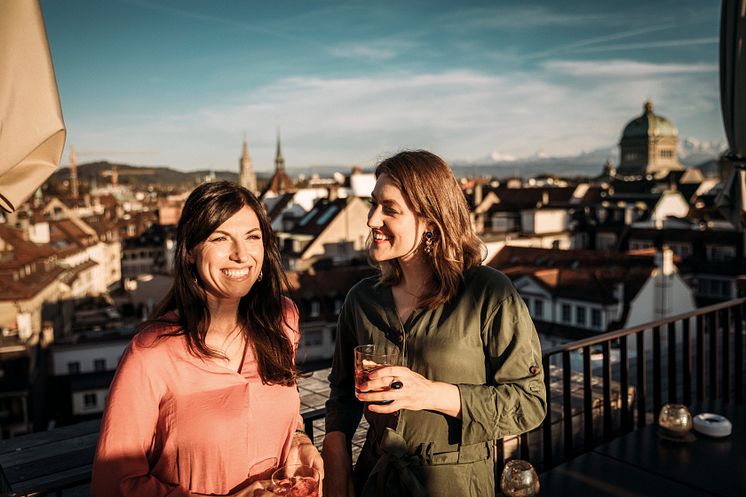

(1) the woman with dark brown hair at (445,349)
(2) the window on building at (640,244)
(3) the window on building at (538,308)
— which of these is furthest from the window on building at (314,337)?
(1) the woman with dark brown hair at (445,349)

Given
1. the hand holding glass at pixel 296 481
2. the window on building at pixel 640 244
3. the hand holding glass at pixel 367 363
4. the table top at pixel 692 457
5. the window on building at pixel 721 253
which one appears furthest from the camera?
the window on building at pixel 640 244

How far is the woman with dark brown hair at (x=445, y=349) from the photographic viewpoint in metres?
2.30

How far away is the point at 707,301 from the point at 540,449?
3094 cm

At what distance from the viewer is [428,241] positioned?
2463mm

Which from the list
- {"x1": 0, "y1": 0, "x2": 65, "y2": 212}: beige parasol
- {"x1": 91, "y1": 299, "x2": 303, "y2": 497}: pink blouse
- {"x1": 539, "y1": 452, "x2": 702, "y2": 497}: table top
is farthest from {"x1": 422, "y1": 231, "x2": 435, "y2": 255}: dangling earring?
{"x1": 539, "y1": 452, "x2": 702, "y2": 497}: table top

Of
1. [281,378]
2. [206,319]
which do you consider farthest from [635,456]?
[206,319]

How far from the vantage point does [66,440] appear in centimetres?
455

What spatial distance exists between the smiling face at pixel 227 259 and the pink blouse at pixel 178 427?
0.76 feet

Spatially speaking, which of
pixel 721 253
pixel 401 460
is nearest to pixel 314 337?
pixel 721 253

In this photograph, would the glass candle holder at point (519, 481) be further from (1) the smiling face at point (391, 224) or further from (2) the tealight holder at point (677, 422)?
(2) the tealight holder at point (677, 422)

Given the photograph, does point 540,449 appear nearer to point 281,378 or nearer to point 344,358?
point 344,358

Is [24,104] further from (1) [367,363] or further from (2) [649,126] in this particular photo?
(2) [649,126]

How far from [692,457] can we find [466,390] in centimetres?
242

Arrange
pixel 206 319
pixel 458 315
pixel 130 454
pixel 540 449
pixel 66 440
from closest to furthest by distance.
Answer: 1. pixel 130 454
2. pixel 206 319
3. pixel 458 315
4. pixel 66 440
5. pixel 540 449
